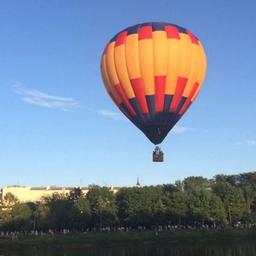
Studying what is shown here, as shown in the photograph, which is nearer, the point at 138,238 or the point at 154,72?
the point at 154,72

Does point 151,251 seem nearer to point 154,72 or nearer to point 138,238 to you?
point 138,238

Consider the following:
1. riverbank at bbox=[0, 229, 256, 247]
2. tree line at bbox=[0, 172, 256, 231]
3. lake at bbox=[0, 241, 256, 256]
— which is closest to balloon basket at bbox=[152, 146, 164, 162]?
lake at bbox=[0, 241, 256, 256]

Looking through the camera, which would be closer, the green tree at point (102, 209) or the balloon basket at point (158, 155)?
the balloon basket at point (158, 155)

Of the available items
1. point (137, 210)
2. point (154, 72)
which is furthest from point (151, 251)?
point (137, 210)

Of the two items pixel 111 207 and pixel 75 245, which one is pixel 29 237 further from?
pixel 111 207

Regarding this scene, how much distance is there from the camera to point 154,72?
33.6 m

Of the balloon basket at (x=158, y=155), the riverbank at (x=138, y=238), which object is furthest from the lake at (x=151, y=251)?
the balloon basket at (x=158, y=155)

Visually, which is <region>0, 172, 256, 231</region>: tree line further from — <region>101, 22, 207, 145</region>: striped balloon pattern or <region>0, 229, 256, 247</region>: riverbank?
<region>101, 22, 207, 145</region>: striped balloon pattern

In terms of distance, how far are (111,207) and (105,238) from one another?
12.4 meters

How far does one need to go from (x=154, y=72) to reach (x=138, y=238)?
33.2 metres

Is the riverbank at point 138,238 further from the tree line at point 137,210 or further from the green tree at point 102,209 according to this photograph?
the green tree at point 102,209

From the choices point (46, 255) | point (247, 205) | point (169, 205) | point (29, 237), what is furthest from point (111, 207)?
point (46, 255)

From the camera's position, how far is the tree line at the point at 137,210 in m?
72.4

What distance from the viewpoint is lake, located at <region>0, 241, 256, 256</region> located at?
44094 mm
